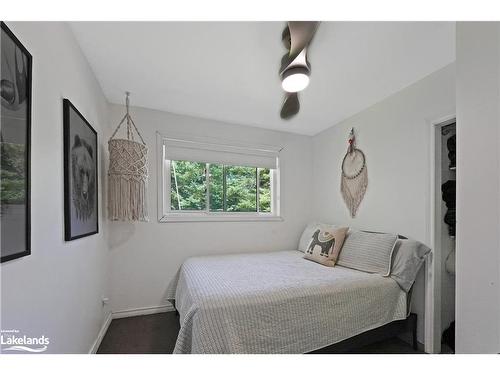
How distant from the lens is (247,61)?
1.63 m

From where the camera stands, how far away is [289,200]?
10.2 ft

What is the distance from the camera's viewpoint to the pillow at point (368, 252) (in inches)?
73.6

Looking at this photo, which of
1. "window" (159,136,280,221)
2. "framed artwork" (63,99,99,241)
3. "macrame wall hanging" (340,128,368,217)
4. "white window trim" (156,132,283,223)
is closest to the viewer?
"framed artwork" (63,99,99,241)

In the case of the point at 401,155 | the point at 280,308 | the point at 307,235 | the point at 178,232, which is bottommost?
the point at 280,308

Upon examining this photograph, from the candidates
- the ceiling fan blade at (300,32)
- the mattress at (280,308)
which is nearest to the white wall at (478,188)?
the ceiling fan blade at (300,32)

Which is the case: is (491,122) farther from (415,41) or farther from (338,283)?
(338,283)

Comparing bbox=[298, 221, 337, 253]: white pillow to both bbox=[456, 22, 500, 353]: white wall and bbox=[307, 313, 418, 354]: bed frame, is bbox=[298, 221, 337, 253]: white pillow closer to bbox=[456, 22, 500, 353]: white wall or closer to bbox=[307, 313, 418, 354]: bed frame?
bbox=[307, 313, 418, 354]: bed frame

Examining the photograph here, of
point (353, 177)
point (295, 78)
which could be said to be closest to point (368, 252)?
point (353, 177)

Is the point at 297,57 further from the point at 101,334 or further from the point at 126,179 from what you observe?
the point at 101,334

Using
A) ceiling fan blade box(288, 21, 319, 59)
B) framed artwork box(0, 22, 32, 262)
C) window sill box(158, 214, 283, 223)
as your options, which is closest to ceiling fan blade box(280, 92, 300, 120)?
ceiling fan blade box(288, 21, 319, 59)

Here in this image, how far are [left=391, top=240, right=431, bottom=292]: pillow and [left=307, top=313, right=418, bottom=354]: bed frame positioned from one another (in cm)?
28

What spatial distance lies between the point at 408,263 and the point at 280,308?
3.71ft

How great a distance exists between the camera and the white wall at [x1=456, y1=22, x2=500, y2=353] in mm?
747

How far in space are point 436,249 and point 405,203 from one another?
1.38 ft
